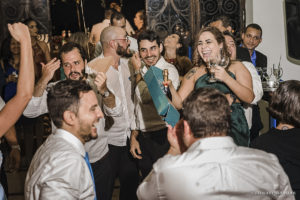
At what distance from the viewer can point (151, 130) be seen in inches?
115

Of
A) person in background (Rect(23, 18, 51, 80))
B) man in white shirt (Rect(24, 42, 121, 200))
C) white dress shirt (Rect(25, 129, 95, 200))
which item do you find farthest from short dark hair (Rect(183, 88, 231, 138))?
person in background (Rect(23, 18, 51, 80))

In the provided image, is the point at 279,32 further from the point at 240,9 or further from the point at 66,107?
the point at 66,107

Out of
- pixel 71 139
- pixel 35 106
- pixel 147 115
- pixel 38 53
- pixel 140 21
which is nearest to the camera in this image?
pixel 71 139

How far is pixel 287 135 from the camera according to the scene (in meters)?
1.97

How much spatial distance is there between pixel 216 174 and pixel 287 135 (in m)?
0.83

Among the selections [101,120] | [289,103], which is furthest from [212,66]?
[101,120]

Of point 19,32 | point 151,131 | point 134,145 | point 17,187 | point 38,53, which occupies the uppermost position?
point 19,32

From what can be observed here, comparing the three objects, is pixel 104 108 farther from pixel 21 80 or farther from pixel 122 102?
pixel 21 80

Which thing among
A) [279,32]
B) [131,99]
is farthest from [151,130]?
[279,32]

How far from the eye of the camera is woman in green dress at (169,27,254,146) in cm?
231

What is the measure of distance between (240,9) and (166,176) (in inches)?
235

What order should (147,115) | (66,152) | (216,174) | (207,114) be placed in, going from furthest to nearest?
(147,115), (66,152), (207,114), (216,174)

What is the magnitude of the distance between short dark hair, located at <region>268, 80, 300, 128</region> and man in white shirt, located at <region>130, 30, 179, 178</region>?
104cm

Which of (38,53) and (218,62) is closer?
(218,62)
